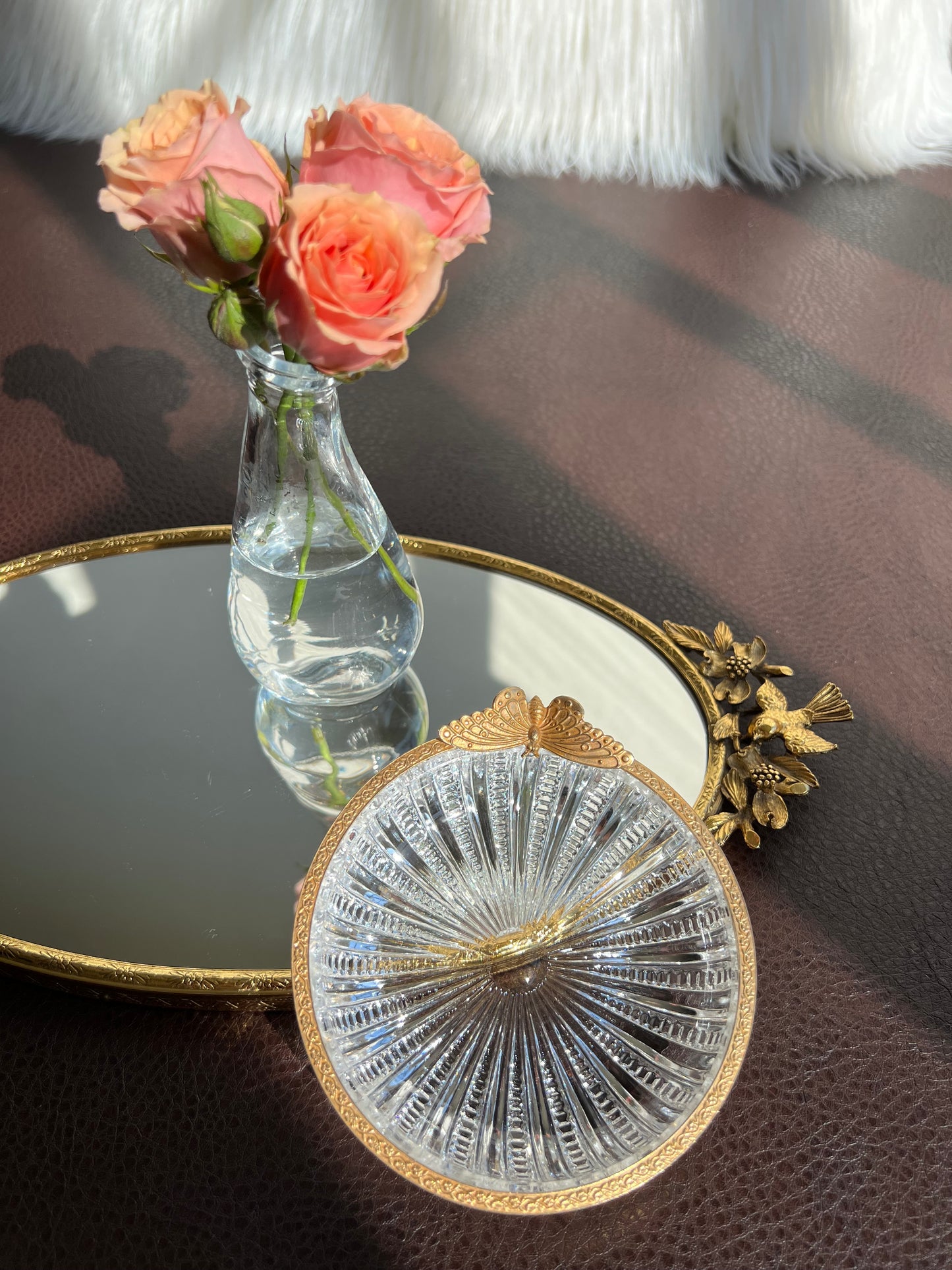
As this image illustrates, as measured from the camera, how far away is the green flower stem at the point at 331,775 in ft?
1.75

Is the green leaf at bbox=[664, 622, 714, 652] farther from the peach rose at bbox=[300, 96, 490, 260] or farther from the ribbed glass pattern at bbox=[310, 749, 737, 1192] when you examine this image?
the peach rose at bbox=[300, 96, 490, 260]

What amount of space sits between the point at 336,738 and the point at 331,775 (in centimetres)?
2

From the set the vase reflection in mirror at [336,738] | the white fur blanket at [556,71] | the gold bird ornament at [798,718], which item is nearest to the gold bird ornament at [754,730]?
the gold bird ornament at [798,718]

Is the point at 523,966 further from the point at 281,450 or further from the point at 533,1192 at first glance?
the point at 281,450

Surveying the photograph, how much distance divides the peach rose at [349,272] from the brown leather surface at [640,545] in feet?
0.97

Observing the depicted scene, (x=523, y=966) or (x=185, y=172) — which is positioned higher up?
(x=185, y=172)

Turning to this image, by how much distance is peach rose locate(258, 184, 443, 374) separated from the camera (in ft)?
1.15

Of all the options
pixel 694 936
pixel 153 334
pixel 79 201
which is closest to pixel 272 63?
pixel 79 201

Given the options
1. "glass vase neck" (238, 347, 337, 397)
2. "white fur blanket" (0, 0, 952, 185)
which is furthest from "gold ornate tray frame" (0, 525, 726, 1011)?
"white fur blanket" (0, 0, 952, 185)

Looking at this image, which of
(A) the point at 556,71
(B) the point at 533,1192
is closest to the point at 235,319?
(B) the point at 533,1192

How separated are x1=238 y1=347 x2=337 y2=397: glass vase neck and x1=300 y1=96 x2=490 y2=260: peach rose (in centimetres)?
7

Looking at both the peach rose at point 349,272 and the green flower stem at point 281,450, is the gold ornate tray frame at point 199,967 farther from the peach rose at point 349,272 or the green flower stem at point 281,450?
the peach rose at point 349,272

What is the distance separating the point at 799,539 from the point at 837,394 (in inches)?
7.5

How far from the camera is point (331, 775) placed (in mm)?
541
